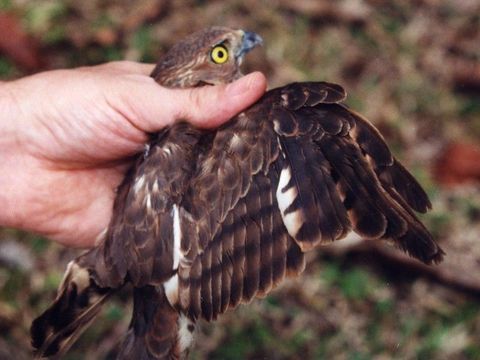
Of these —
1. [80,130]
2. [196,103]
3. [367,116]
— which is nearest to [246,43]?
[196,103]

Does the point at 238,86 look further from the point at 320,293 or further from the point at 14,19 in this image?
the point at 14,19

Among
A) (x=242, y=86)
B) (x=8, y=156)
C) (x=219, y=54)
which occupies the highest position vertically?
(x=242, y=86)

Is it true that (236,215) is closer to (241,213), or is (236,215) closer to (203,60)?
(241,213)

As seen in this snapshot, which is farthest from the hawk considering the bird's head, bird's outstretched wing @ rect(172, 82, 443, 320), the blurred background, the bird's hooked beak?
the blurred background

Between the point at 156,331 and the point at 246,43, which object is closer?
the point at 156,331

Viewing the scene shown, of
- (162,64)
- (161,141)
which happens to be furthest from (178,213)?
(162,64)

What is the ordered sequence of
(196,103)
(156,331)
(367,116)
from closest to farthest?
(156,331), (196,103), (367,116)

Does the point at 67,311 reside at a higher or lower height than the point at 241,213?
lower
